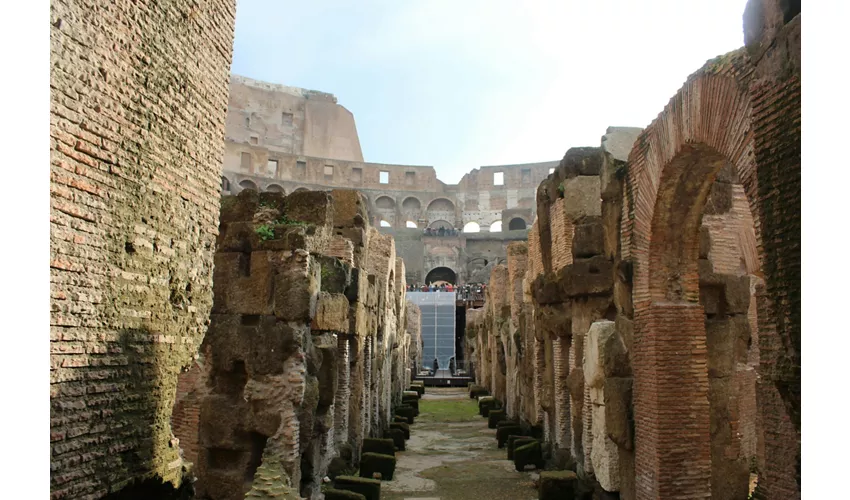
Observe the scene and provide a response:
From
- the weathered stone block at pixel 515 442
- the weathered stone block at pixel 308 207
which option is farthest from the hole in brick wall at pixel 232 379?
the weathered stone block at pixel 515 442

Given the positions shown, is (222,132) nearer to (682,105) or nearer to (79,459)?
(79,459)

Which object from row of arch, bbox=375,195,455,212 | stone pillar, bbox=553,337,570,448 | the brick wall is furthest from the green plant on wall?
row of arch, bbox=375,195,455,212

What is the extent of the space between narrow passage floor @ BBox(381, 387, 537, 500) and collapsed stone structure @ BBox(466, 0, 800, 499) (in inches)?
43.2

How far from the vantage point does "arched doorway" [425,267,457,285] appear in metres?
50.2

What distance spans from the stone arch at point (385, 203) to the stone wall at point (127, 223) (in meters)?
52.9

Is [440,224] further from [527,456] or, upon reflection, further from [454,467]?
[527,456]

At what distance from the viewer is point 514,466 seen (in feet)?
41.0

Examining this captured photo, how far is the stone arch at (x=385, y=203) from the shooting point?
58094 mm

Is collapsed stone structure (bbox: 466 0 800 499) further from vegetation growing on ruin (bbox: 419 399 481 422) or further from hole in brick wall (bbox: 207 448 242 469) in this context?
vegetation growing on ruin (bbox: 419 399 481 422)

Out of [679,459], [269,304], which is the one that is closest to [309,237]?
[269,304]

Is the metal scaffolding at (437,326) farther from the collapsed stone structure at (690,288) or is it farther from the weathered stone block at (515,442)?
the collapsed stone structure at (690,288)

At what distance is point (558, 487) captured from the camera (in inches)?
362

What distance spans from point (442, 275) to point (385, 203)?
35.2 feet

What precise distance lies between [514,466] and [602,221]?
582 cm
